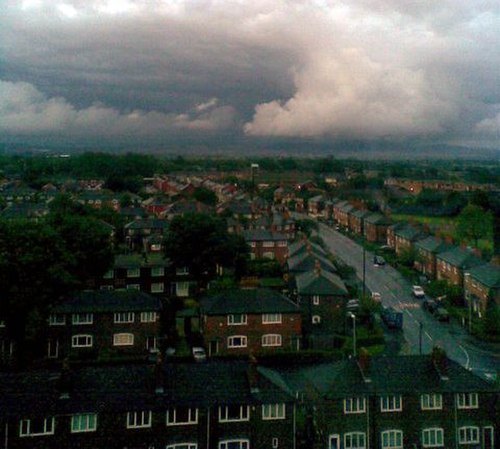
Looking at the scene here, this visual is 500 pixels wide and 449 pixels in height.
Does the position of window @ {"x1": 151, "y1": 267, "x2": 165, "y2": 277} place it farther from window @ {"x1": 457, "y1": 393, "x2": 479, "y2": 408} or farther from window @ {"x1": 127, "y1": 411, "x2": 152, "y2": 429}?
window @ {"x1": 457, "y1": 393, "x2": 479, "y2": 408}

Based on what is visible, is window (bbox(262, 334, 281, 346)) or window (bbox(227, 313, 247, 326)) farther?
window (bbox(262, 334, 281, 346))

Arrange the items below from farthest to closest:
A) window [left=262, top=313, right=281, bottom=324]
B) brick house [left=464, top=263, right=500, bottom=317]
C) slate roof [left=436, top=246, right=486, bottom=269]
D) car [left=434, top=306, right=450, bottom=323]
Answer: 1. slate roof [left=436, top=246, right=486, bottom=269]
2. brick house [left=464, top=263, right=500, bottom=317]
3. car [left=434, top=306, right=450, bottom=323]
4. window [left=262, top=313, right=281, bottom=324]

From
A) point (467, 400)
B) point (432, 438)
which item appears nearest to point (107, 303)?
point (432, 438)

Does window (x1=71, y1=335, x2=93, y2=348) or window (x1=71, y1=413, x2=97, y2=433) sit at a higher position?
window (x1=71, y1=413, x2=97, y2=433)

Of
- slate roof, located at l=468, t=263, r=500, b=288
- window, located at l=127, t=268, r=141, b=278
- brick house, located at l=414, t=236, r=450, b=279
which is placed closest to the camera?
slate roof, located at l=468, t=263, r=500, b=288

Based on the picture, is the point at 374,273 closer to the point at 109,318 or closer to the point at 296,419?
the point at 109,318

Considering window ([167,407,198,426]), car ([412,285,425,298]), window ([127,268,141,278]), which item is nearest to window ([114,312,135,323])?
window ([127,268,141,278])

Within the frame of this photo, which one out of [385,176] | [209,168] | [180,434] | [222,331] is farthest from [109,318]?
[209,168]

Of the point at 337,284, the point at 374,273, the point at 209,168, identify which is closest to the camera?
the point at 337,284

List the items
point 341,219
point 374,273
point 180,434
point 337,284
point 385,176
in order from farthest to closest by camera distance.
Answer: point 385,176
point 341,219
point 374,273
point 337,284
point 180,434
